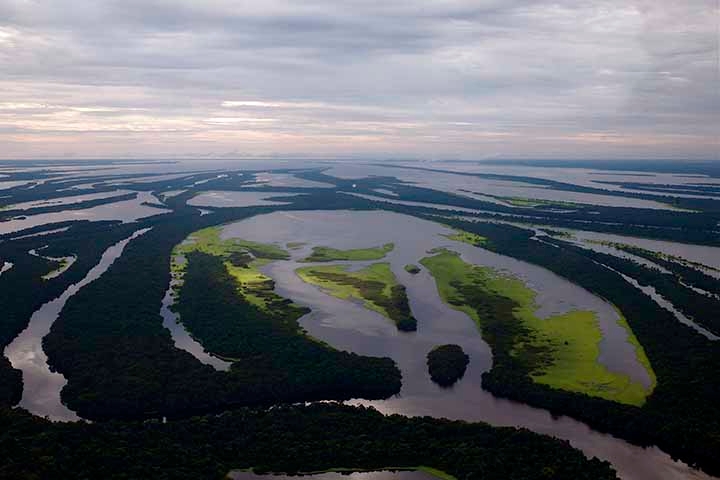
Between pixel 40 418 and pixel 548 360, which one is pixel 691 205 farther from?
pixel 40 418

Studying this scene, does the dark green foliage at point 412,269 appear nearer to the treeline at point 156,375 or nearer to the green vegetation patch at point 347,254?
the green vegetation patch at point 347,254

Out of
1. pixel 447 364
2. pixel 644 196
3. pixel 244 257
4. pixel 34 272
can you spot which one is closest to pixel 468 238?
pixel 244 257

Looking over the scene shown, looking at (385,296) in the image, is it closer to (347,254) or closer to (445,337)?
(445,337)

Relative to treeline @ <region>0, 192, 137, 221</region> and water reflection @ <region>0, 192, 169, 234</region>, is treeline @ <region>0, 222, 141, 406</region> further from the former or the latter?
treeline @ <region>0, 192, 137, 221</region>

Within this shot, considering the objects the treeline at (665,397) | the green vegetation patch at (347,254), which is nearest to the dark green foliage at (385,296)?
the green vegetation patch at (347,254)

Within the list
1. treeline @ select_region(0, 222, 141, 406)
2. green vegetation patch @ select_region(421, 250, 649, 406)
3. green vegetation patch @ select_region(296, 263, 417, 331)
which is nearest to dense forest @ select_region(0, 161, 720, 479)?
treeline @ select_region(0, 222, 141, 406)

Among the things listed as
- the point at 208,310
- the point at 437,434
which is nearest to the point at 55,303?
the point at 208,310
